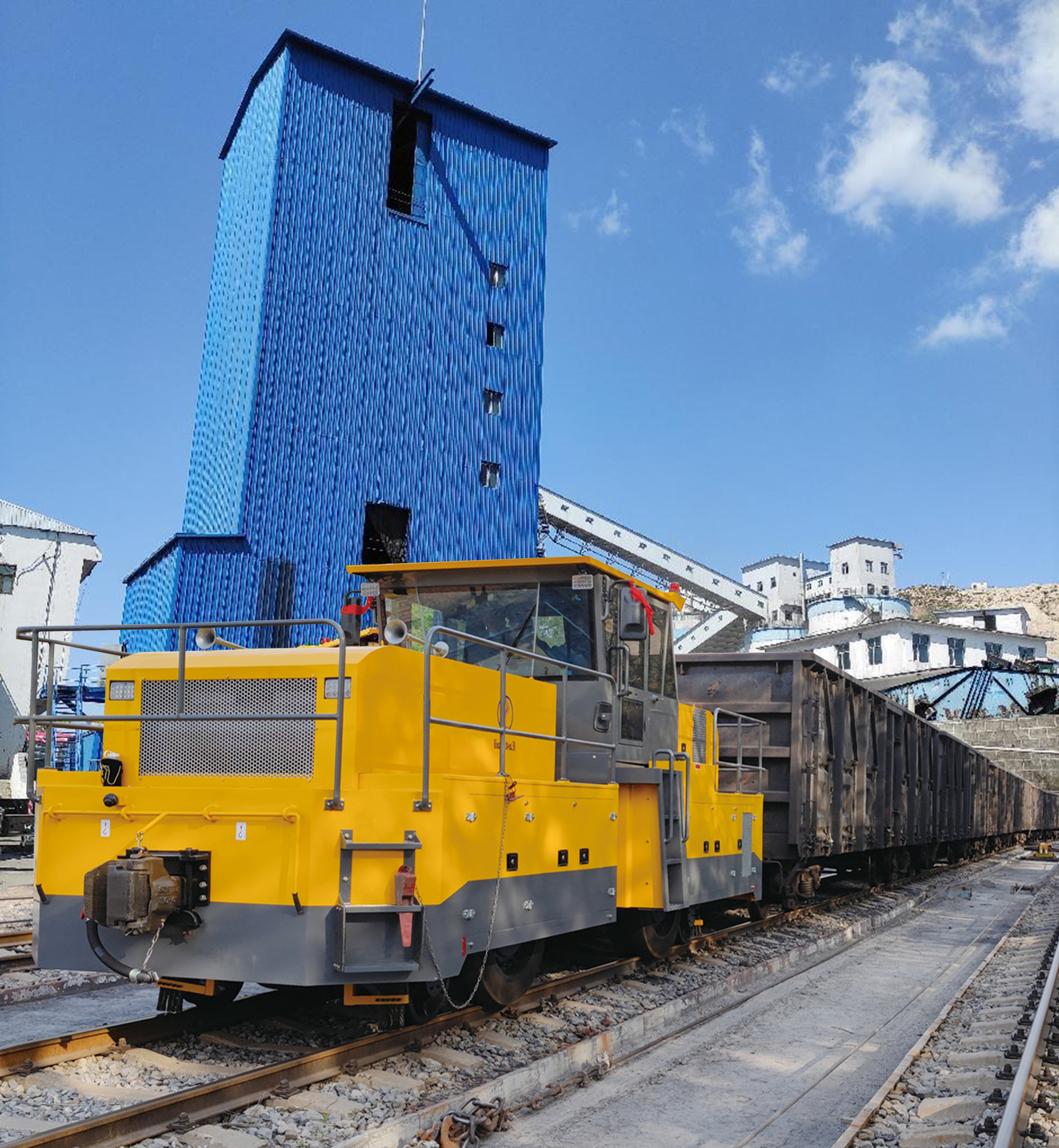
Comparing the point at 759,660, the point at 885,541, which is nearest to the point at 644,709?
the point at 759,660

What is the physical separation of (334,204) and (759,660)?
1831 centimetres

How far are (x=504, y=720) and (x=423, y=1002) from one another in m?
1.80

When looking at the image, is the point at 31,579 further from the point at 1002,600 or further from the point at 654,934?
the point at 1002,600

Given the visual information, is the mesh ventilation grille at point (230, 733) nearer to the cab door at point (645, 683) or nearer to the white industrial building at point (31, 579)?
the cab door at point (645, 683)

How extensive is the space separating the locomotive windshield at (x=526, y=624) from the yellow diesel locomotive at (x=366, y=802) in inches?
0.6

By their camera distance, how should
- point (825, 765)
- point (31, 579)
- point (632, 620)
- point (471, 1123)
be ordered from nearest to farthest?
1. point (471, 1123)
2. point (632, 620)
3. point (825, 765)
4. point (31, 579)

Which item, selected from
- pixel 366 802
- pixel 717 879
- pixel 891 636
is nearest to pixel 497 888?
pixel 366 802

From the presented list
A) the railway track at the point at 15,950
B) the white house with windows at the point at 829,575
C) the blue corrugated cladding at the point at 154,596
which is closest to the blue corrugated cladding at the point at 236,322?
the blue corrugated cladding at the point at 154,596

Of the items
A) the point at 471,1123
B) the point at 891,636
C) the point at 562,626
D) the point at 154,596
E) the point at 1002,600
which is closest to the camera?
the point at 471,1123

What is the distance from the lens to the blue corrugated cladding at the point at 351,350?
24.5 meters

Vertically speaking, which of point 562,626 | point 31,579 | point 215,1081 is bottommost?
point 215,1081

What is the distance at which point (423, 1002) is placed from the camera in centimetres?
634

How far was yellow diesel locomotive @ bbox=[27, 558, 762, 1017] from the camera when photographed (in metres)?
5.23

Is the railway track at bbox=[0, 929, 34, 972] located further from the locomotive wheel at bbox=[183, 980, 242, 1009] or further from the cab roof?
the cab roof
